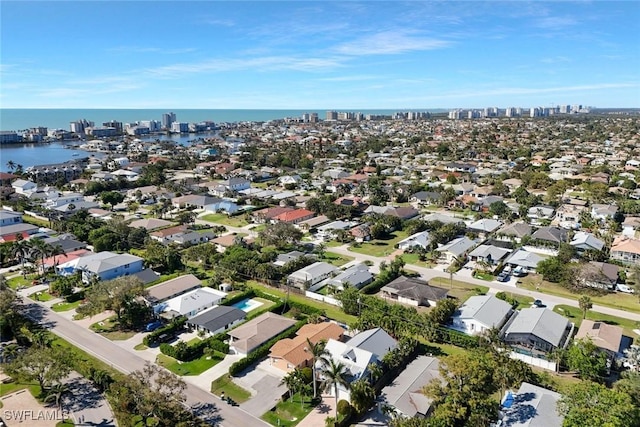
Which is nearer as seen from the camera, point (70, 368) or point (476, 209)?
point (70, 368)

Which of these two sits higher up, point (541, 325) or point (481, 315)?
point (541, 325)

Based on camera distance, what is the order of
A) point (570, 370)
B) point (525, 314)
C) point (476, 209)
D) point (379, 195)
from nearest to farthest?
1. point (570, 370)
2. point (525, 314)
3. point (476, 209)
4. point (379, 195)

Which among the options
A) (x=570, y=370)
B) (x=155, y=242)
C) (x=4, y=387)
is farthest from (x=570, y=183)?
(x=4, y=387)

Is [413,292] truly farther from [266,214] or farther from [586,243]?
[266,214]

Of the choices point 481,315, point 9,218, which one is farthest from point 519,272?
point 9,218

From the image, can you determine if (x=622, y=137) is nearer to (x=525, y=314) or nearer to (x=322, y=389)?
(x=525, y=314)

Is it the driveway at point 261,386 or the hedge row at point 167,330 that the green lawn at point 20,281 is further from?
the driveway at point 261,386
